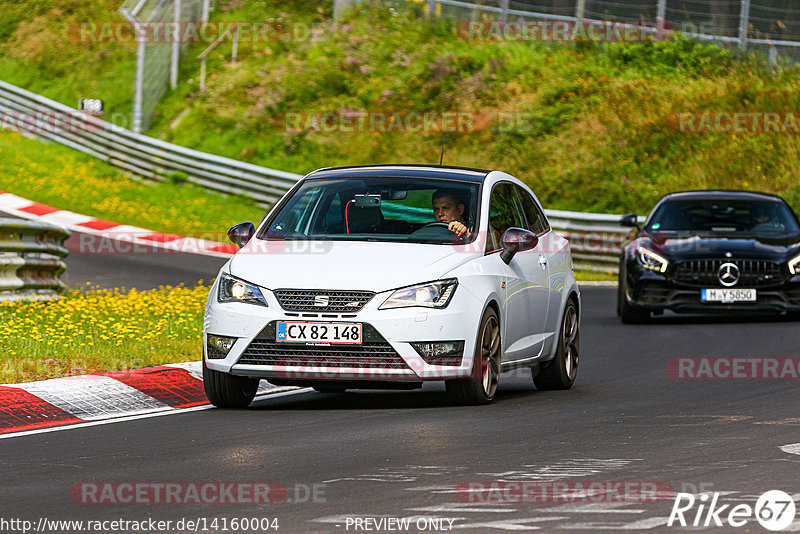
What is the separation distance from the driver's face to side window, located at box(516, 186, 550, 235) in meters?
1.00

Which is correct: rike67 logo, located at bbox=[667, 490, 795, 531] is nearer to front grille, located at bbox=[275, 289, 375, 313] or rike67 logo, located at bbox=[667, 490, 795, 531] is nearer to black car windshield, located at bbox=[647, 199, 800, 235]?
front grille, located at bbox=[275, 289, 375, 313]

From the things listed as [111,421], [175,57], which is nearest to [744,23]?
[175,57]

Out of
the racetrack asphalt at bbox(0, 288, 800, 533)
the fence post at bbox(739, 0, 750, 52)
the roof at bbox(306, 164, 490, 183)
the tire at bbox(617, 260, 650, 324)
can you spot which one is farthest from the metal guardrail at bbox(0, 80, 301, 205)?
the racetrack asphalt at bbox(0, 288, 800, 533)

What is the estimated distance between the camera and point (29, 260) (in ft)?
52.9

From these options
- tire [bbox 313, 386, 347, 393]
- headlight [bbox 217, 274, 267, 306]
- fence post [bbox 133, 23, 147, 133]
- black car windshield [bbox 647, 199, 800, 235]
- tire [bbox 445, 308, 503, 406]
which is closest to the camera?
A: headlight [bbox 217, 274, 267, 306]

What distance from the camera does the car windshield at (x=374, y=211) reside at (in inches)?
403

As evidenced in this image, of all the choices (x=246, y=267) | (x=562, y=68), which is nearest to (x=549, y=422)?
(x=246, y=267)

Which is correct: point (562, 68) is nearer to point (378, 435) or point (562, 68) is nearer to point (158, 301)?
point (158, 301)

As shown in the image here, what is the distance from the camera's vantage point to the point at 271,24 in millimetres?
41125

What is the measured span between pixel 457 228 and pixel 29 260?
23.7 feet

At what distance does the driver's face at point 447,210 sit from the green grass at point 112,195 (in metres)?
18.8

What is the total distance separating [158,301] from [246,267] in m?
6.35

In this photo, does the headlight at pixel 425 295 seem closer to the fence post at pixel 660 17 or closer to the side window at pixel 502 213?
the side window at pixel 502 213

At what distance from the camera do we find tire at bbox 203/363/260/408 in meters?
9.77
